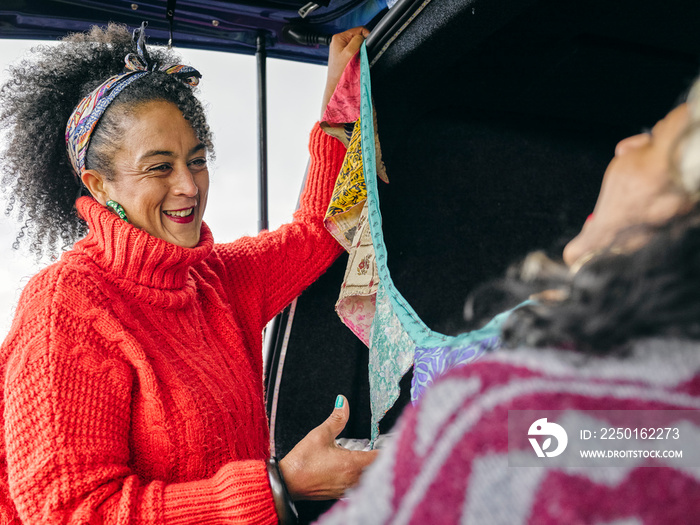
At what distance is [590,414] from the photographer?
0.40 m

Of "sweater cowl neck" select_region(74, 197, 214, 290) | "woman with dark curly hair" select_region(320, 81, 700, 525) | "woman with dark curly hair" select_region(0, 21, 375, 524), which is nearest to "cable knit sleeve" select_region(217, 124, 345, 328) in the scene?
"woman with dark curly hair" select_region(0, 21, 375, 524)

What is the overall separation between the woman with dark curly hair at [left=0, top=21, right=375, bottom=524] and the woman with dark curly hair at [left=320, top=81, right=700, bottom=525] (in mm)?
687

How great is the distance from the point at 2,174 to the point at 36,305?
605mm

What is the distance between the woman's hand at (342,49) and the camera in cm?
133

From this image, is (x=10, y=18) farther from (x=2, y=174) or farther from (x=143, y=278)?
(x=143, y=278)

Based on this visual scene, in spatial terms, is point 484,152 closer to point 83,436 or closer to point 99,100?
point 99,100

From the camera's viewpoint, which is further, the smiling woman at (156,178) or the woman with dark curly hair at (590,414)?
the smiling woman at (156,178)

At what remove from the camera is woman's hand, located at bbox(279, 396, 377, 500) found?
1082 millimetres

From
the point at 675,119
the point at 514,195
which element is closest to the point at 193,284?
the point at 514,195

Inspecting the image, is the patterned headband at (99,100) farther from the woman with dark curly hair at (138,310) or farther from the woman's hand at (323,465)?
the woman's hand at (323,465)

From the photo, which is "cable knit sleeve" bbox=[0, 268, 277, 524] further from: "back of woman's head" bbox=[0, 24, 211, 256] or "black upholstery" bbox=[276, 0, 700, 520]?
"black upholstery" bbox=[276, 0, 700, 520]

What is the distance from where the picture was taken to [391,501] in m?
0.43

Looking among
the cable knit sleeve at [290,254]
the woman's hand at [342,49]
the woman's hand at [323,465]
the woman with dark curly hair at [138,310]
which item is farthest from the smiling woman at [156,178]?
the woman's hand at [323,465]

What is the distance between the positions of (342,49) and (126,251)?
72cm
